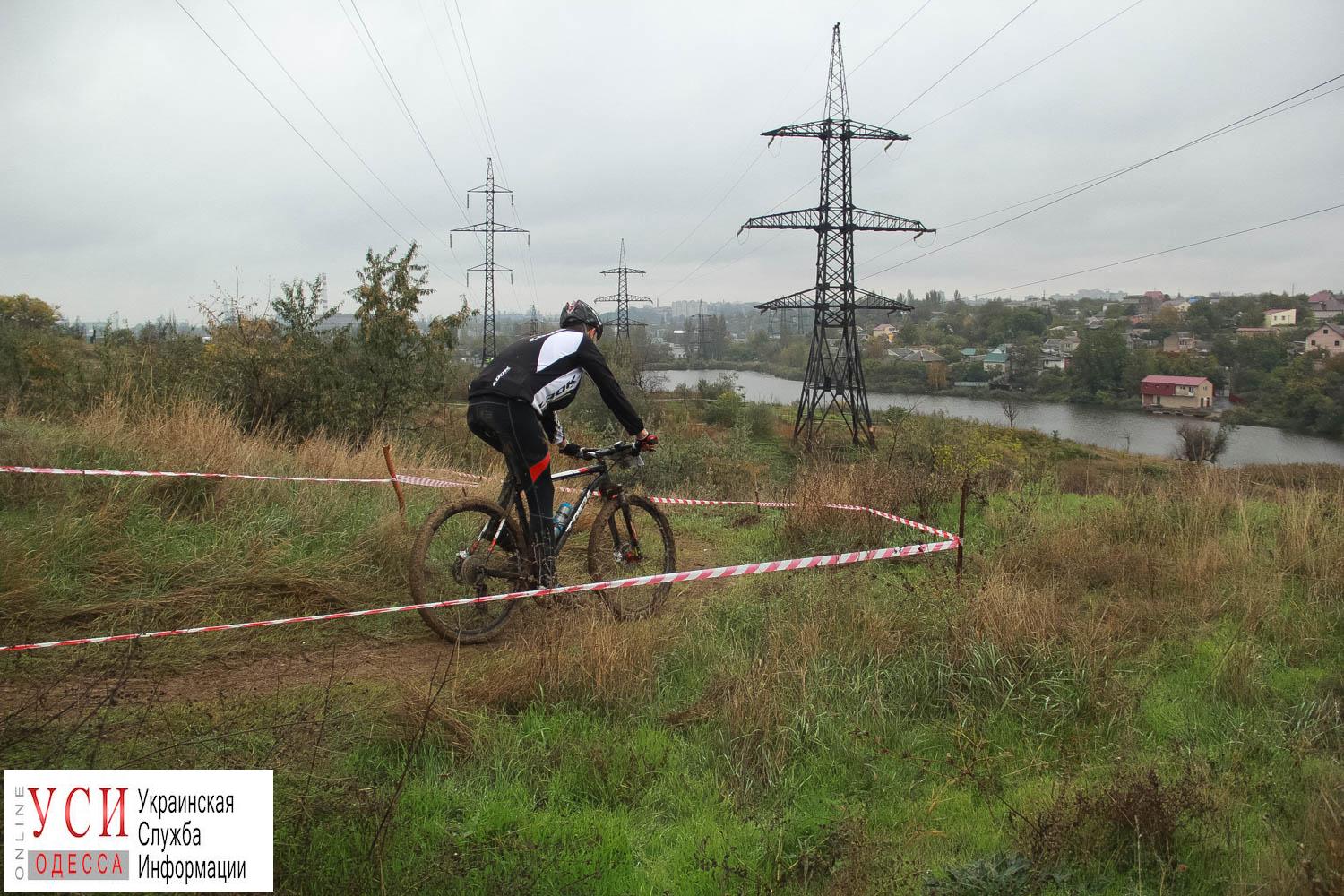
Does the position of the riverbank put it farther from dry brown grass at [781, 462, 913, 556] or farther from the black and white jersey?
the black and white jersey

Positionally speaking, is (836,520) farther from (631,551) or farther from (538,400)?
(538,400)

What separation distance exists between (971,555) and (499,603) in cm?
370

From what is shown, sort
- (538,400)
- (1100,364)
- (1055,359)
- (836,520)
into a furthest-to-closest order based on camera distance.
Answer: (1055,359) < (1100,364) < (836,520) < (538,400)

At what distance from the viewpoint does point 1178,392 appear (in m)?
33.5

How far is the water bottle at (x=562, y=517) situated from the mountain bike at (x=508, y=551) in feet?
0.05

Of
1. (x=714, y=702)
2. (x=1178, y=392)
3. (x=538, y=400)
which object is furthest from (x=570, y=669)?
(x=1178, y=392)

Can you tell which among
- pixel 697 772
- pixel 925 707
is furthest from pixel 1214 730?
pixel 697 772

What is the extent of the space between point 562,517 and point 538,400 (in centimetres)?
83

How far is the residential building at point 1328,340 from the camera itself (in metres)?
25.6

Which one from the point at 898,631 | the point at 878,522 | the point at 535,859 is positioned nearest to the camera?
the point at 535,859

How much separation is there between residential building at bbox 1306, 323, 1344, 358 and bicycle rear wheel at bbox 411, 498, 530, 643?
29281mm

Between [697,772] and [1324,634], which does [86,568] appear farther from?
[1324,634]

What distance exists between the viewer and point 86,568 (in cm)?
506

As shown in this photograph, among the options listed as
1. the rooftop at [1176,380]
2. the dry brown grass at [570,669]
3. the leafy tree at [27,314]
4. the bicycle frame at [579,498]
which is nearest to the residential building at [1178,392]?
the rooftop at [1176,380]
